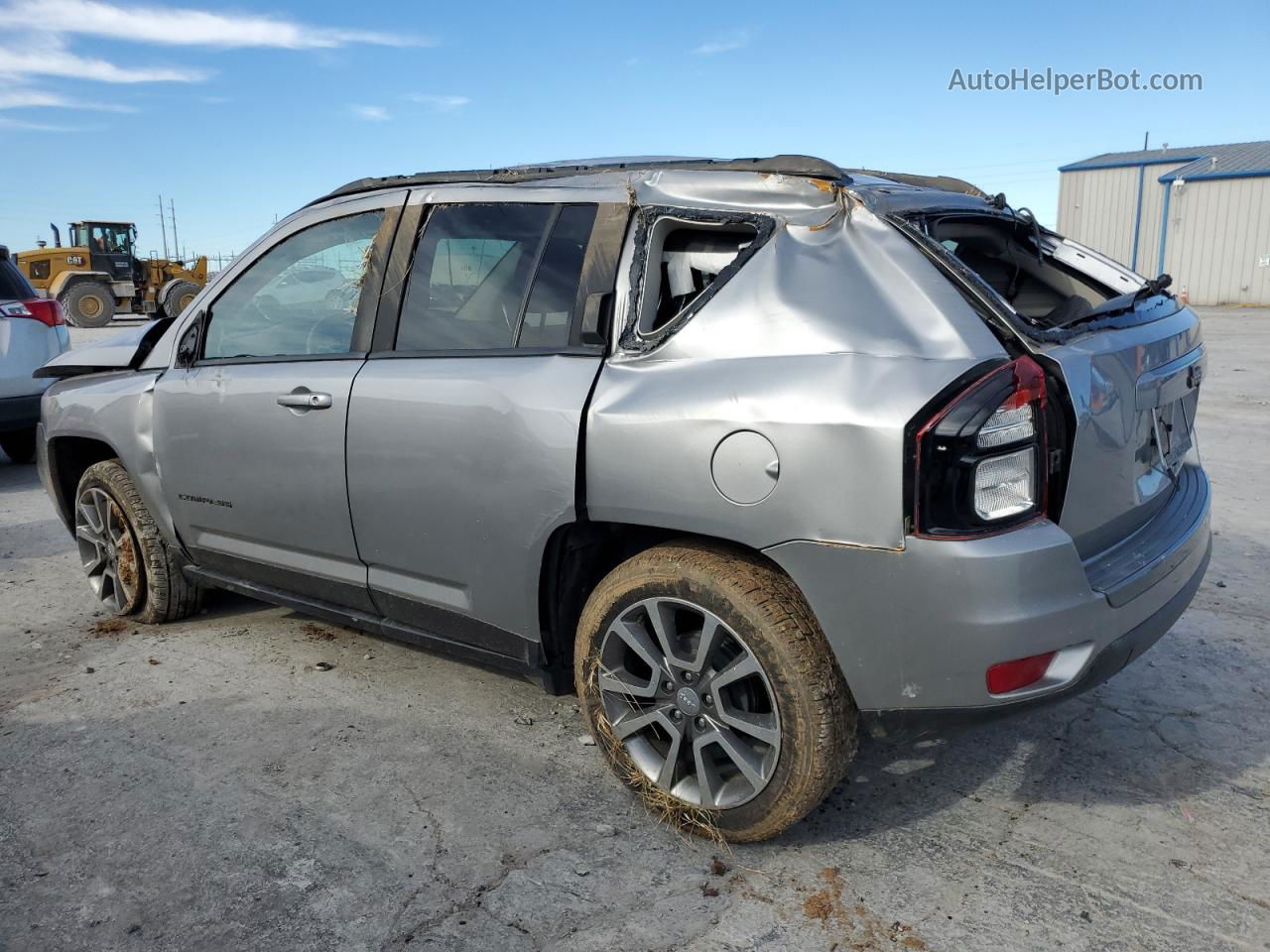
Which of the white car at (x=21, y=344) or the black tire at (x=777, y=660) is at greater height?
the white car at (x=21, y=344)

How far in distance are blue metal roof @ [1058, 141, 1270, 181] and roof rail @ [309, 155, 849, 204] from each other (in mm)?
32901

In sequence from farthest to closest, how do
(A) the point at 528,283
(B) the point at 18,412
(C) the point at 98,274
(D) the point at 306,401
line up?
(C) the point at 98,274 → (B) the point at 18,412 → (D) the point at 306,401 → (A) the point at 528,283

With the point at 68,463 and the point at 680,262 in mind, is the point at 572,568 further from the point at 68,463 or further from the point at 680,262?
the point at 68,463

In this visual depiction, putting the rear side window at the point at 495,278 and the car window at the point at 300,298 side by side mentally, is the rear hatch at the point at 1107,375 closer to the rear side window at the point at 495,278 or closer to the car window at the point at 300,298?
the rear side window at the point at 495,278

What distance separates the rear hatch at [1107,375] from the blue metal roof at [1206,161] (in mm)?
32069

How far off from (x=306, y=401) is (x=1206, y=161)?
117 feet

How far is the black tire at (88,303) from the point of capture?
25.1 meters

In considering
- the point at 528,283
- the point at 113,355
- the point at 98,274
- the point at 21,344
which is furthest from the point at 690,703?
the point at 98,274

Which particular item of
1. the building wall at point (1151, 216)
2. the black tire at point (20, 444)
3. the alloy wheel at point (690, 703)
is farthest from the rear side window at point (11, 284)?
the building wall at point (1151, 216)

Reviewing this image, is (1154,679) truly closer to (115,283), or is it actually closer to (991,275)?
(991,275)

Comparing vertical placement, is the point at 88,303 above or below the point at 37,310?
below

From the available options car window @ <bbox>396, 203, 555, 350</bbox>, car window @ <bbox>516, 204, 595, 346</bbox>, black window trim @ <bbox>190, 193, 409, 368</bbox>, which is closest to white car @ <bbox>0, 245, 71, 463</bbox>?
black window trim @ <bbox>190, 193, 409, 368</bbox>

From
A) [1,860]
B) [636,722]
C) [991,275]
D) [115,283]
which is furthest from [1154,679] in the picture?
[115,283]

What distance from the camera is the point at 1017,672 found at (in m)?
2.34
